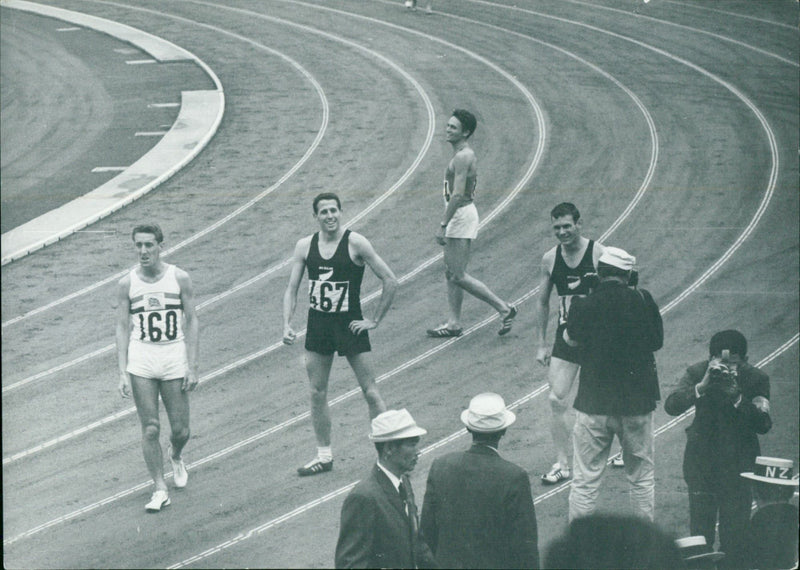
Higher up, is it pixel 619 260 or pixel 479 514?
pixel 619 260

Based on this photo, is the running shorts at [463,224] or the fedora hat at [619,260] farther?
the running shorts at [463,224]

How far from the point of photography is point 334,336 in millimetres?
9344

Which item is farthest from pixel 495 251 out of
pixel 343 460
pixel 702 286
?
pixel 343 460

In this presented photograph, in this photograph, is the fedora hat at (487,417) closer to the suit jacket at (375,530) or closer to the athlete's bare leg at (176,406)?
the suit jacket at (375,530)

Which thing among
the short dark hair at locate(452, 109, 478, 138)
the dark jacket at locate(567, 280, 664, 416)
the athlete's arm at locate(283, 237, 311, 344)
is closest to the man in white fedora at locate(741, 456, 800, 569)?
the dark jacket at locate(567, 280, 664, 416)

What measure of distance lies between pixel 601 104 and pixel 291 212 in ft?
23.7

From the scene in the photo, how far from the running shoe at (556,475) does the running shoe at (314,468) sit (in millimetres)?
1602

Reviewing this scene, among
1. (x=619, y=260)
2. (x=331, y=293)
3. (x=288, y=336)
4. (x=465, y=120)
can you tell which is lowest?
(x=288, y=336)

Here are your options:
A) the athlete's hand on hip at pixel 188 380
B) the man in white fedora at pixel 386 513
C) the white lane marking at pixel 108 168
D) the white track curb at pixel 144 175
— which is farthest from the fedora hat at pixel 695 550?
the white lane marking at pixel 108 168

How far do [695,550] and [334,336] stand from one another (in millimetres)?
3123

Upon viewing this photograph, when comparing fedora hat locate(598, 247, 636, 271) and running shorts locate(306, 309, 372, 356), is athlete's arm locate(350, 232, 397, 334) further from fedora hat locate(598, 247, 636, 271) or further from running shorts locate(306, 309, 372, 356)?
fedora hat locate(598, 247, 636, 271)

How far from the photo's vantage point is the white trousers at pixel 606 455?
26.4 feet

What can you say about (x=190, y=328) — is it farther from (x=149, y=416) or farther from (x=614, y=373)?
(x=614, y=373)

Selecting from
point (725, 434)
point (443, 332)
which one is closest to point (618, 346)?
point (725, 434)
